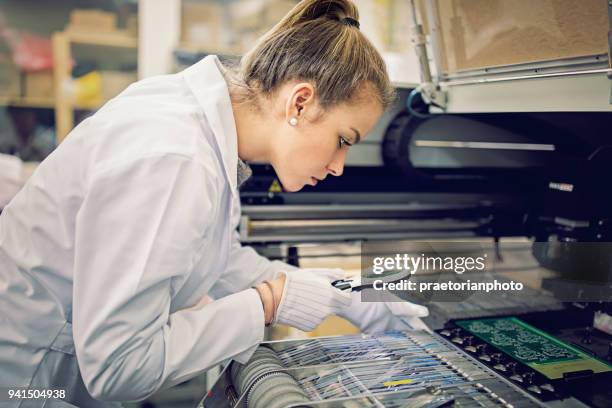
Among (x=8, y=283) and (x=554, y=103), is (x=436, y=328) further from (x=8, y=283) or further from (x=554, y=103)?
(x=8, y=283)

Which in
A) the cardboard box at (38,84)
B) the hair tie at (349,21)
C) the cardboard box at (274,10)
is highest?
the cardboard box at (274,10)

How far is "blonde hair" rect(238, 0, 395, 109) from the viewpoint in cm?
98

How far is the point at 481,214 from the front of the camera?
5.50 feet

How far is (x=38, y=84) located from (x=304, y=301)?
3.37 m

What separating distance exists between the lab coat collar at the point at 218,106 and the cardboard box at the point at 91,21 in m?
2.95

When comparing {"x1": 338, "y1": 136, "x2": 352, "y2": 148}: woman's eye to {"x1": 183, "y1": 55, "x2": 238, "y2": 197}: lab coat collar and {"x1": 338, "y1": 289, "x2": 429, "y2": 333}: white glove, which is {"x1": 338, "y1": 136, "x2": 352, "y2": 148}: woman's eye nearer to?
{"x1": 183, "y1": 55, "x2": 238, "y2": 197}: lab coat collar

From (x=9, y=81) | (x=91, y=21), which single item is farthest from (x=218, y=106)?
(x=9, y=81)

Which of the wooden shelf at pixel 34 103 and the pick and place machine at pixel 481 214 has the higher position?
the wooden shelf at pixel 34 103

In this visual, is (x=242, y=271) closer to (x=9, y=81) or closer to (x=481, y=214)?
(x=481, y=214)

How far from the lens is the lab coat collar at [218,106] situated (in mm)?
982

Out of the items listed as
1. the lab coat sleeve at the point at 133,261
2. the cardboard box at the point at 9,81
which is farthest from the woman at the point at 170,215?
the cardboard box at the point at 9,81

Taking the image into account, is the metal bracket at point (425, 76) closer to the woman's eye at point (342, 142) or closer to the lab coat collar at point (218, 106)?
the woman's eye at point (342, 142)

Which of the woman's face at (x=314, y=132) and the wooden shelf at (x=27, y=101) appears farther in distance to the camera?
the wooden shelf at (x=27, y=101)

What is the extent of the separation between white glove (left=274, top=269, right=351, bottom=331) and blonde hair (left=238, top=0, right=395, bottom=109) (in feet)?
1.28
